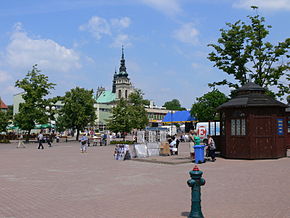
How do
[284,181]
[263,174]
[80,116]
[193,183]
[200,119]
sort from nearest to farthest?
[193,183], [284,181], [263,174], [80,116], [200,119]

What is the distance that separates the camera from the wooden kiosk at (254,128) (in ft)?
59.1

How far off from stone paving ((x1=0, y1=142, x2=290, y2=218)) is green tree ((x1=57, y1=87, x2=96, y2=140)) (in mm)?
37742

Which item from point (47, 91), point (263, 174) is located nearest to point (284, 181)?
point (263, 174)

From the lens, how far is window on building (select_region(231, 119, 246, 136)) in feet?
60.0

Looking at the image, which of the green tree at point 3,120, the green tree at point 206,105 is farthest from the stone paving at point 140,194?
the green tree at point 206,105

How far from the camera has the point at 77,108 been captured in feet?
169

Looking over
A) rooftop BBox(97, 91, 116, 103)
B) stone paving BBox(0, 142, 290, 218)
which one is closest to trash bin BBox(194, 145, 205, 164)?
stone paving BBox(0, 142, 290, 218)

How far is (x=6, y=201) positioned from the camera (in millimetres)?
8516

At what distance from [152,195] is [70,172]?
6.24 meters

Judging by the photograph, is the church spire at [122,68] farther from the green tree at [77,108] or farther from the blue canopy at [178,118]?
the green tree at [77,108]

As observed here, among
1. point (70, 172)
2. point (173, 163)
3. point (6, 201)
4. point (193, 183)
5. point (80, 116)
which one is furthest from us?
point (80, 116)

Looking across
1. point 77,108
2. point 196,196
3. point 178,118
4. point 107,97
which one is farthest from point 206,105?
point 107,97

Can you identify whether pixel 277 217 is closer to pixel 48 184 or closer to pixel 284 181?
pixel 284 181

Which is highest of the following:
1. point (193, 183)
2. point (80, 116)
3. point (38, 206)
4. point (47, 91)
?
point (47, 91)
